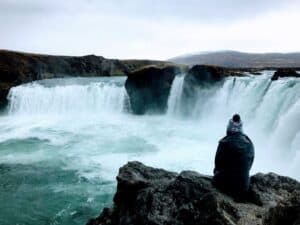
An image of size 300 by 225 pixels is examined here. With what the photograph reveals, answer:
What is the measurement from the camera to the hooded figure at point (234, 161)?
6832 mm

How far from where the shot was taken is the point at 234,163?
6906 mm

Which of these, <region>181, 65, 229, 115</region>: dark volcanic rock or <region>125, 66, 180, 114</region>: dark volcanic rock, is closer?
<region>181, 65, 229, 115</region>: dark volcanic rock

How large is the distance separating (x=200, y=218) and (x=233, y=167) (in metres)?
1.30

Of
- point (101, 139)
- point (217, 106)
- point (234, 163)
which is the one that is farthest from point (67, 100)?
point (234, 163)

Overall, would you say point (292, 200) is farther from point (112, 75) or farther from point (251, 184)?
point (112, 75)

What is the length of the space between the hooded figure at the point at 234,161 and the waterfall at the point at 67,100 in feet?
110

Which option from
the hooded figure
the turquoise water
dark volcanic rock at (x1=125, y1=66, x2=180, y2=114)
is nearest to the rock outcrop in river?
the turquoise water

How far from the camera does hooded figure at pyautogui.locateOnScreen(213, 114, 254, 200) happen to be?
6832mm

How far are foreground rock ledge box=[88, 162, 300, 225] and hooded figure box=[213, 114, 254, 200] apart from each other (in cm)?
25

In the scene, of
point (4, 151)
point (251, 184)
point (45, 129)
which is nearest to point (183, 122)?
point (45, 129)

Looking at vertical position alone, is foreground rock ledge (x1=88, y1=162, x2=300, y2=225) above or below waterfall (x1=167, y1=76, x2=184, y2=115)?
above

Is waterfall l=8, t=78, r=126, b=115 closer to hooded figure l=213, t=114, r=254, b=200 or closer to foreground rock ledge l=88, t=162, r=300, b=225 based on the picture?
foreground rock ledge l=88, t=162, r=300, b=225

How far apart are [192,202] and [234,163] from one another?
114 cm

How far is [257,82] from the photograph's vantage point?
90.1 ft
